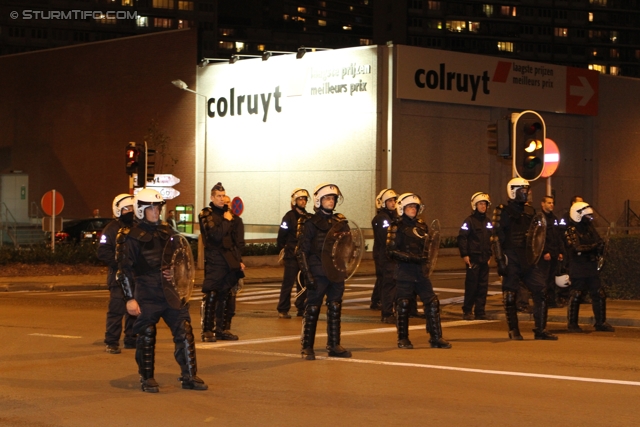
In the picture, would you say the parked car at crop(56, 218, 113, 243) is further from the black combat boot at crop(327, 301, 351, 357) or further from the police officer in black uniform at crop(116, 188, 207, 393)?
the police officer in black uniform at crop(116, 188, 207, 393)

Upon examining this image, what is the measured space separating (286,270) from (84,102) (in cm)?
3705

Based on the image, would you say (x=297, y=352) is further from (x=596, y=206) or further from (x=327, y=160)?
(x=596, y=206)

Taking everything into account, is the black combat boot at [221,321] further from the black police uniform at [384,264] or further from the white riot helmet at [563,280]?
the white riot helmet at [563,280]

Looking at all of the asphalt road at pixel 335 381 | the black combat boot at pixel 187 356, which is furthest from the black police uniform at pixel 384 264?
the black combat boot at pixel 187 356

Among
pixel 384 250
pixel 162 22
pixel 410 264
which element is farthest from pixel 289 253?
pixel 162 22

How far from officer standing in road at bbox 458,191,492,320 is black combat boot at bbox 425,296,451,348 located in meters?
4.14

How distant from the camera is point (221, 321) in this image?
13.3 m

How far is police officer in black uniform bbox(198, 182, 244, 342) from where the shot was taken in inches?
516

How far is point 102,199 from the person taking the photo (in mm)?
51000

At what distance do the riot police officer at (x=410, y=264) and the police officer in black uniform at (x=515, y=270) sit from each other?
1371 millimetres

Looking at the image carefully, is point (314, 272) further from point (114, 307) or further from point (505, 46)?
point (505, 46)

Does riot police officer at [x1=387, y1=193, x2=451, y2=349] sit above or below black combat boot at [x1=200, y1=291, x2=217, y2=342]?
above

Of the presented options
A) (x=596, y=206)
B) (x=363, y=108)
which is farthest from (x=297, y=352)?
(x=596, y=206)

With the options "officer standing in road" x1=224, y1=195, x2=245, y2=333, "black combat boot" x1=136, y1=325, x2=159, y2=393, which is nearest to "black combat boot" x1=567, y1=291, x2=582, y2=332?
"officer standing in road" x1=224, y1=195, x2=245, y2=333
